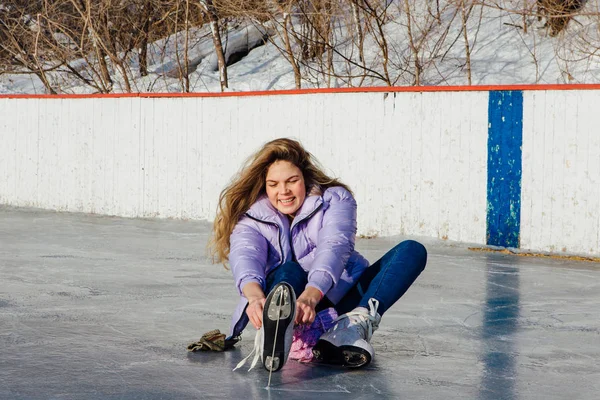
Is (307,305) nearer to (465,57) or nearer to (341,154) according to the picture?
(341,154)

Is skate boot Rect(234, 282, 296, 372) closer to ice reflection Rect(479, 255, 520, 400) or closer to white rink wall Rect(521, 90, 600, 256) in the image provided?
ice reflection Rect(479, 255, 520, 400)

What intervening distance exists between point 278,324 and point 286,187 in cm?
68

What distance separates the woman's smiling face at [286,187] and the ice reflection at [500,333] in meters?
0.91

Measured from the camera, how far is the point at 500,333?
4.46 m

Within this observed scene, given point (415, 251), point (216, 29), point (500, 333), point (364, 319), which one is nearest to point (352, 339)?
point (364, 319)

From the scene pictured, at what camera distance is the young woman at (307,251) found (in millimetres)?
3549

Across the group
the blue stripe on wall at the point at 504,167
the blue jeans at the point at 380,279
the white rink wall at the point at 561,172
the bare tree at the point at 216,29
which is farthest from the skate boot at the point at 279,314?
the bare tree at the point at 216,29

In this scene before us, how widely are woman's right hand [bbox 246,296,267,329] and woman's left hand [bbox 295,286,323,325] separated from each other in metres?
0.12

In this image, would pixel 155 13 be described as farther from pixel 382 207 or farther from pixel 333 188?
pixel 333 188

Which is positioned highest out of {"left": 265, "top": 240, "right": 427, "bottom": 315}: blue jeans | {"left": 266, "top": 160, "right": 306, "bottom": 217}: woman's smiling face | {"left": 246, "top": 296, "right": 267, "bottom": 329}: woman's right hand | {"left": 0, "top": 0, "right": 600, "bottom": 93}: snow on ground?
{"left": 0, "top": 0, "right": 600, "bottom": 93}: snow on ground

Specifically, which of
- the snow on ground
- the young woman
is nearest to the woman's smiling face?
the young woman

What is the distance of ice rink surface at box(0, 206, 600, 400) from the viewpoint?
11.0 feet

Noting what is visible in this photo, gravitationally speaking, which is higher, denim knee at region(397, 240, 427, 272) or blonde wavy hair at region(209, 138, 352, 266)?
blonde wavy hair at region(209, 138, 352, 266)

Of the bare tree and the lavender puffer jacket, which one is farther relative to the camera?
the bare tree
